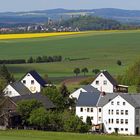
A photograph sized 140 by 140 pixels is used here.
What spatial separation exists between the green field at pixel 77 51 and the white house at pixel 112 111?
31.2 meters

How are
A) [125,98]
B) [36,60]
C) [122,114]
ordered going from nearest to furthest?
[125,98]
[122,114]
[36,60]

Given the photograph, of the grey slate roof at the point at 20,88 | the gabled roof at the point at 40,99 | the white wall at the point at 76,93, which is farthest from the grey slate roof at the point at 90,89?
the gabled roof at the point at 40,99

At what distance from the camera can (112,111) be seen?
59.1m

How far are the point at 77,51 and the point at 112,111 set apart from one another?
78259 millimetres

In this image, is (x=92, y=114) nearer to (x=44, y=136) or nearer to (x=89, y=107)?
(x=89, y=107)

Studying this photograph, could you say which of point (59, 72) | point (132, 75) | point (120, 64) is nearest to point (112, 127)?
point (132, 75)

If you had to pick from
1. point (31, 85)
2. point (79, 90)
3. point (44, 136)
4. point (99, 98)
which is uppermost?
point (31, 85)

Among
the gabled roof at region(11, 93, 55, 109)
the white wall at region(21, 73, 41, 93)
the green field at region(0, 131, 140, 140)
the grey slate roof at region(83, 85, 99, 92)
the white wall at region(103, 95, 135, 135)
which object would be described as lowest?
the green field at region(0, 131, 140, 140)

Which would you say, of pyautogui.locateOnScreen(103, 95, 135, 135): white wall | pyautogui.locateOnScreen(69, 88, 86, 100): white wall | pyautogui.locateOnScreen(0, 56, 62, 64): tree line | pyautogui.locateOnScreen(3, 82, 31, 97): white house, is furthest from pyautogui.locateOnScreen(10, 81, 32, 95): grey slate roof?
pyautogui.locateOnScreen(0, 56, 62, 64): tree line

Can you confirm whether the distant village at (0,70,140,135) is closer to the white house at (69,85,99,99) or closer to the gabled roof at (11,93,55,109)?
the gabled roof at (11,93,55,109)

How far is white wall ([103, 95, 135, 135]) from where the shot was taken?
189ft

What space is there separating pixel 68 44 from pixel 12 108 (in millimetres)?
94923

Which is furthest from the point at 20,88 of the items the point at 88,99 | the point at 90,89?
the point at 88,99

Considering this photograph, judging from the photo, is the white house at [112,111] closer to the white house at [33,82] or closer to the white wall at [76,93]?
the white wall at [76,93]
